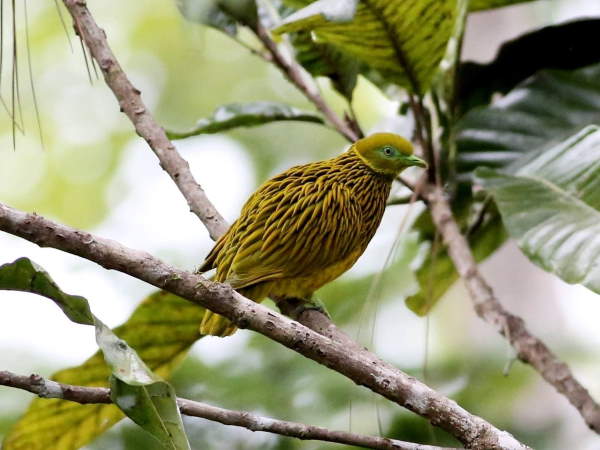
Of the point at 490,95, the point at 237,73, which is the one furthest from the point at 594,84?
the point at 237,73

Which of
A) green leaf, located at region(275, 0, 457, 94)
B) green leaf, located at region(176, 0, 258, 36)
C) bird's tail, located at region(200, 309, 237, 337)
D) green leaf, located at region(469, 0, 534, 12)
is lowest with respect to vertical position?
bird's tail, located at region(200, 309, 237, 337)

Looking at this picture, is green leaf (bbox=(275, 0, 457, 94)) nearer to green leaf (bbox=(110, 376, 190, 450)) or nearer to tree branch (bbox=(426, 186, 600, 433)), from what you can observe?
tree branch (bbox=(426, 186, 600, 433))

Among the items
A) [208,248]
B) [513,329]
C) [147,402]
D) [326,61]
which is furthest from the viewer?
[208,248]

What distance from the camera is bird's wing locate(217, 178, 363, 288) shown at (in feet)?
8.19

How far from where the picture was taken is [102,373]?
107 inches

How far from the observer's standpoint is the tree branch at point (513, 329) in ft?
8.14

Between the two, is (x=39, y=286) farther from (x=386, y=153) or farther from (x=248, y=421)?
(x=386, y=153)

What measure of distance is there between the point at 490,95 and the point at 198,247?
12.2 feet

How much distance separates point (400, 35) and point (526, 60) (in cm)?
81

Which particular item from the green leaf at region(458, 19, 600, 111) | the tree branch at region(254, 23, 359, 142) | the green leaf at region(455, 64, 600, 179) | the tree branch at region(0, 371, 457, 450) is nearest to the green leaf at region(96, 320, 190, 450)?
the tree branch at region(0, 371, 457, 450)

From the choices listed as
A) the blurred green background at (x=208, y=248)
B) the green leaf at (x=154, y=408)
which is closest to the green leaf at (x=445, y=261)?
the blurred green background at (x=208, y=248)

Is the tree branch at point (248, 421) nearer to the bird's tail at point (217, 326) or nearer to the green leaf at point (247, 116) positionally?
the bird's tail at point (217, 326)

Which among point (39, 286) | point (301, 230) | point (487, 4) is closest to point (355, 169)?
point (301, 230)

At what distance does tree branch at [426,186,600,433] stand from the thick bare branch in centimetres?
78
